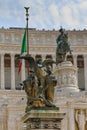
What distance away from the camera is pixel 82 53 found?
75.5m

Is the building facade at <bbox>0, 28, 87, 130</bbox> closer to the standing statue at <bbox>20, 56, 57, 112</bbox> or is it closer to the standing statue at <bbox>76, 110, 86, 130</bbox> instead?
the standing statue at <bbox>76, 110, 86, 130</bbox>

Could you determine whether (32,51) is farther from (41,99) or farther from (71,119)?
(41,99)

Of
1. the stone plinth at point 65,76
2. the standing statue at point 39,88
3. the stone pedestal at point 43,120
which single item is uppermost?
the stone plinth at point 65,76

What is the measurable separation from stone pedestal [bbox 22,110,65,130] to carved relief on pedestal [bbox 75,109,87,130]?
27.5 meters

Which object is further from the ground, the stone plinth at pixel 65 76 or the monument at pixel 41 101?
the stone plinth at pixel 65 76

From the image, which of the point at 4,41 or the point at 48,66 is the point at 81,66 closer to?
the point at 4,41

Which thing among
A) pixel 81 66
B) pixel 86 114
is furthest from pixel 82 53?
pixel 86 114

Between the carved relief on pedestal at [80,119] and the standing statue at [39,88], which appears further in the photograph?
the carved relief on pedestal at [80,119]

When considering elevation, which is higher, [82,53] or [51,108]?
[82,53]

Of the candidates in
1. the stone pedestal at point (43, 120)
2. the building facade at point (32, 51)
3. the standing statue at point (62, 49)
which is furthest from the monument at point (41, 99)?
the building facade at point (32, 51)

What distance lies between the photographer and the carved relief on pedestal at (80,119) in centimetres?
4100

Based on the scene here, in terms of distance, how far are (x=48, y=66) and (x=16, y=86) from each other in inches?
2323

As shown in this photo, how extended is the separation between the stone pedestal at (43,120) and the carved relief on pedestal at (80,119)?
90.3 ft

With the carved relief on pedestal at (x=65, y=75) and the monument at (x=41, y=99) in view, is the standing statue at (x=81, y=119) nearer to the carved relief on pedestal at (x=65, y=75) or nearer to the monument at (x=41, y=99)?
the carved relief on pedestal at (x=65, y=75)
